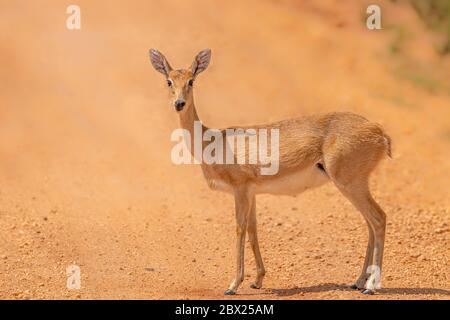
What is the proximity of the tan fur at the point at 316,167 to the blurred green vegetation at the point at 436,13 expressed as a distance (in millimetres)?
16974

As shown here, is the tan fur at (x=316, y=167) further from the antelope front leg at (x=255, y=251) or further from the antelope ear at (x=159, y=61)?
the antelope ear at (x=159, y=61)

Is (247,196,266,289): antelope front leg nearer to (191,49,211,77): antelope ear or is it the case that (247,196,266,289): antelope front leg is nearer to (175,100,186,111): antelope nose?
(175,100,186,111): antelope nose

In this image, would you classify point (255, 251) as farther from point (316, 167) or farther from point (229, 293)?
point (316, 167)

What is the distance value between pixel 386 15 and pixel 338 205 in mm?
14893

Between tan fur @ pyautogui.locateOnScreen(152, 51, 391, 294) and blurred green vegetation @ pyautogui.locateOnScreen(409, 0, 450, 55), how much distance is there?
17.0m

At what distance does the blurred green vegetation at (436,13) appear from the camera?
27484 millimetres

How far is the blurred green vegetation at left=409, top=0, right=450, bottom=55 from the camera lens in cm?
2748

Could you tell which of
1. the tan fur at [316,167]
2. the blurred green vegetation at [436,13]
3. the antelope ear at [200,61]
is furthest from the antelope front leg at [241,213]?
the blurred green vegetation at [436,13]

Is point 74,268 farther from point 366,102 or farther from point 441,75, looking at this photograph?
point 441,75

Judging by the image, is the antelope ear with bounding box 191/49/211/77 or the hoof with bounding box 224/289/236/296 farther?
the antelope ear with bounding box 191/49/211/77

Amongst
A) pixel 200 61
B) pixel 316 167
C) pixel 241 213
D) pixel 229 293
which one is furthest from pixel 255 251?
pixel 200 61

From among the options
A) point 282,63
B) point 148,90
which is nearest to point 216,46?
point 282,63

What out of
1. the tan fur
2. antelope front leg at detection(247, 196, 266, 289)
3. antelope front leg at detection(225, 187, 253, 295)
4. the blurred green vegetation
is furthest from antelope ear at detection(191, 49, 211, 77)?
the blurred green vegetation

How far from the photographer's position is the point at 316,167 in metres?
11.5
